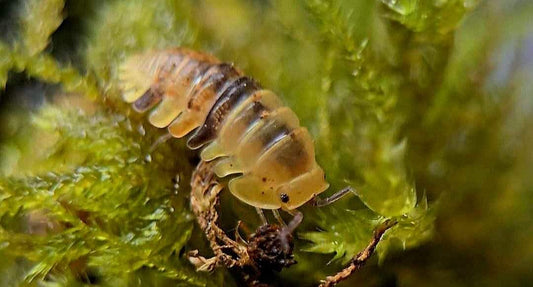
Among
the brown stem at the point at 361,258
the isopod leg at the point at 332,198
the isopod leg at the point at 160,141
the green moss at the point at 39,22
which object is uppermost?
the green moss at the point at 39,22

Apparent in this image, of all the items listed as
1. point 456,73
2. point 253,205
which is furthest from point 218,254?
point 456,73

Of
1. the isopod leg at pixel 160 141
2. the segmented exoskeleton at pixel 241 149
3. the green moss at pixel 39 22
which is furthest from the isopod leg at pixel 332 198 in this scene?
the green moss at pixel 39 22

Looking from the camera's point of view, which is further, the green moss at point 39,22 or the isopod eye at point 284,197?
the green moss at point 39,22

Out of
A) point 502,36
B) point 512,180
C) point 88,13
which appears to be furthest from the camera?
point 88,13

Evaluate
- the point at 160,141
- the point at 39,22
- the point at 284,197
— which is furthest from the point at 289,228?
the point at 39,22

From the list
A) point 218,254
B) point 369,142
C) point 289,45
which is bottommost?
point 218,254

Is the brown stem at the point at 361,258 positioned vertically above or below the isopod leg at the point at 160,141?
below

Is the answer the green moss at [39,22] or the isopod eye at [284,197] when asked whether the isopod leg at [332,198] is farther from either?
the green moss at [39,22]

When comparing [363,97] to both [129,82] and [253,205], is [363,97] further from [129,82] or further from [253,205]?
[129,82]
